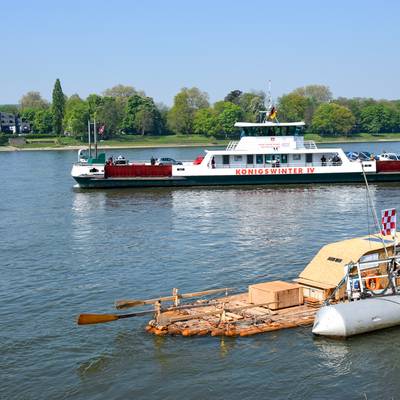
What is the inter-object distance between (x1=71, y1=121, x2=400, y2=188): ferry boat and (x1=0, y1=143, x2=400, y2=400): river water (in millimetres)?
6517

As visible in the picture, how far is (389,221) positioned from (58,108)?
567 feet

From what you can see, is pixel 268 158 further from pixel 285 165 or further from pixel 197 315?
pixel 197 315

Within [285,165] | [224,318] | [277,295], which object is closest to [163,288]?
[224,318]

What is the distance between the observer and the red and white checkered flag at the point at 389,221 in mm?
24484

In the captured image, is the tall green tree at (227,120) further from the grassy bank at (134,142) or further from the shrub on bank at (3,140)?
the shrub on bank at (3,140)

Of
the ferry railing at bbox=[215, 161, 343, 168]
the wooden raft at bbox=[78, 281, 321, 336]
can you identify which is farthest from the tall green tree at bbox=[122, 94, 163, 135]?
the wooden raft at bbox=[78, 281, 321, 336]

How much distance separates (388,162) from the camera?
68812 millimetres

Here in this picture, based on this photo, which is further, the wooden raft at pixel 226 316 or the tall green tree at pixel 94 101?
the tall green tree at pixel 94 101

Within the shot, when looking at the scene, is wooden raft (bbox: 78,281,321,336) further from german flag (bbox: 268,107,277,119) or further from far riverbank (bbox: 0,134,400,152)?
far riverbank (bbox: 0,134,400,152)

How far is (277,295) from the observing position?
2309 cm

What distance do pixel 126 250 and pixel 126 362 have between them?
17374 millimetres

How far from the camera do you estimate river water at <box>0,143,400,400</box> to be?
62.5ft

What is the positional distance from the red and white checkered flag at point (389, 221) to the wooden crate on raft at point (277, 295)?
428 cm

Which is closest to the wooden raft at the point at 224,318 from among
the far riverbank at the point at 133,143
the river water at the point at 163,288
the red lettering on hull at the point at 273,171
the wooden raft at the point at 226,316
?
the wooden raft at the point at 226,316
